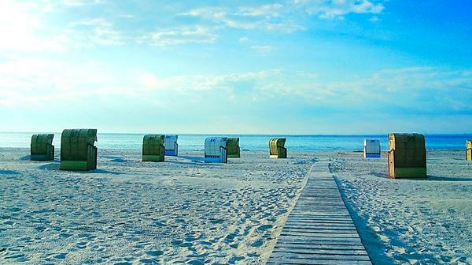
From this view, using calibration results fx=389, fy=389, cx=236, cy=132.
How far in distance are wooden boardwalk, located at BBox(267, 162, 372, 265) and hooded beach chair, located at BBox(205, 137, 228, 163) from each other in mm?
15312

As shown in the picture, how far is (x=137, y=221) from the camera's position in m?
6.88

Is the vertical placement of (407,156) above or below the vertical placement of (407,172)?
above

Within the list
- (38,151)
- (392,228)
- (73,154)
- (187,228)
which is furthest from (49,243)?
(38,151)

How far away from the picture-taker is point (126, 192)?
Answer: 1002cm

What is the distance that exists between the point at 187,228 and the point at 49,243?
82.7 inches

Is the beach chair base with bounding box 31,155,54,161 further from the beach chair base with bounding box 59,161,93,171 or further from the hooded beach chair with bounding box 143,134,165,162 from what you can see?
the beach chair base with bounding box 59,161,93,171

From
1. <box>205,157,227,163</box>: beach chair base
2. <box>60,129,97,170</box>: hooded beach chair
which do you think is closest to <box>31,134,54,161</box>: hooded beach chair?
<box>60,129,97,170</box>: hooded beach chair

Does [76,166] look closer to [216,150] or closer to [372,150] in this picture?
[216,150]

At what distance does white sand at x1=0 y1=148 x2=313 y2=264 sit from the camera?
4965 mm

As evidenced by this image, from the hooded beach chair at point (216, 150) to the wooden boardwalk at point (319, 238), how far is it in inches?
603

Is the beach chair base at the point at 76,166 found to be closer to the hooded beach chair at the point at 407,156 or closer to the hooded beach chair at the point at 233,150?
the hooded beach chair at the point at 407,156

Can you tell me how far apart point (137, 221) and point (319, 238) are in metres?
3.27

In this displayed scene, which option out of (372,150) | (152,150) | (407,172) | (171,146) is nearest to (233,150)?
(171,146)

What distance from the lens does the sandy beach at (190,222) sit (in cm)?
503
